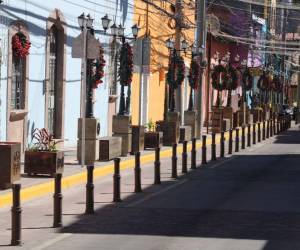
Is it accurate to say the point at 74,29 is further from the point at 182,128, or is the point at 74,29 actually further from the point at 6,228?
the point at 6,228

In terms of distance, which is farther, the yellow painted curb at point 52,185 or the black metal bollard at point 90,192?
the yellow painted curb at point 52,185

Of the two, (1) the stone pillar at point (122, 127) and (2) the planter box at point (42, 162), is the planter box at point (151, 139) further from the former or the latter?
(2) the planter box at point (42, 162)

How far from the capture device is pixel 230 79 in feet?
149

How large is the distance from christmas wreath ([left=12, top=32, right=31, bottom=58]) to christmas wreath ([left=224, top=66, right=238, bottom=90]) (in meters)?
24.8

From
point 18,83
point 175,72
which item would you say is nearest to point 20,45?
point 18,83

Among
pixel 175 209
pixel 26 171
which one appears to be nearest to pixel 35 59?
pixel 26 171

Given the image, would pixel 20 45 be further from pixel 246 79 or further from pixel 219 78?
pixel 246 79

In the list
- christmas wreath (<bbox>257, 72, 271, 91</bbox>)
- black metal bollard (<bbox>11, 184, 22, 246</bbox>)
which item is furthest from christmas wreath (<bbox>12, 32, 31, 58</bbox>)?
christmas wreath (<bbox>257, 72, 271, 91</bbox>)

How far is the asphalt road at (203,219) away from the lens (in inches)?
401

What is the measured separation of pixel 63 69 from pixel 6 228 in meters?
13.0

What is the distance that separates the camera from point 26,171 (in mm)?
16953

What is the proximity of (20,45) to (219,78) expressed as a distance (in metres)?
25.2

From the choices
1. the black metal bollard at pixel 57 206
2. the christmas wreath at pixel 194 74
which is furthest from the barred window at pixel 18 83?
the christmas wreath at pixel 194 74

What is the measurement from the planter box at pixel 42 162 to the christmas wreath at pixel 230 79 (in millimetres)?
27845
